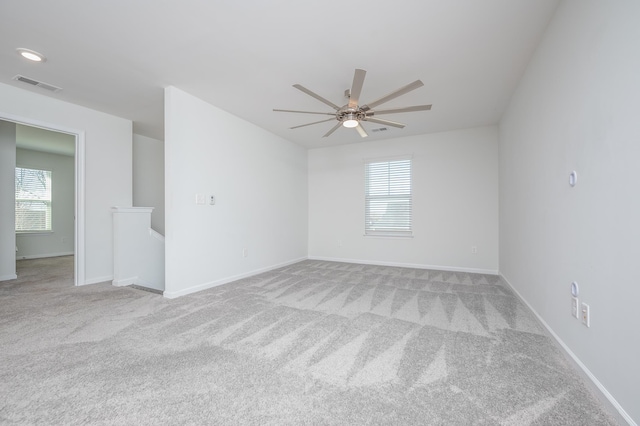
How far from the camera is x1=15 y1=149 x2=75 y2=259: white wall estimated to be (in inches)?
252

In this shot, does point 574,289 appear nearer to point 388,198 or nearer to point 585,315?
point 585,315

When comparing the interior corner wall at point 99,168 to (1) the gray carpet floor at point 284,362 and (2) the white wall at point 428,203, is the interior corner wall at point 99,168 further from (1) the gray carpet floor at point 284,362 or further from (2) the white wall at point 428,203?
(2) the white wall at point 428,203

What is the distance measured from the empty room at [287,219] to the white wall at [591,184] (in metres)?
0.02

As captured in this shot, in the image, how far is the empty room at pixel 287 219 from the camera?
142 cm

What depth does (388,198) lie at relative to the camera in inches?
214

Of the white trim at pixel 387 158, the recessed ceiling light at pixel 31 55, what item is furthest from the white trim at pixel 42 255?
the white trim at pixel 387 158

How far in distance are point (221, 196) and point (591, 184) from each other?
3871 mm

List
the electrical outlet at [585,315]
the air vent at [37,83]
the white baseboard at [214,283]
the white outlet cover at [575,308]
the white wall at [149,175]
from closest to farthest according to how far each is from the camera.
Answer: the electrical outlet at [585,315], the white outlet cover at [575,308], the air vent at [37,83], the white baseboard at [214,283], the white wall at [149,175]

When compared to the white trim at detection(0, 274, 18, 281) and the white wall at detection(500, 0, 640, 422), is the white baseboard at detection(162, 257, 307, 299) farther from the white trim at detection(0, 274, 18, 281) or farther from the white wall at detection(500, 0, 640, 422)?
the white wall at detection(500, 0, 640, 422)

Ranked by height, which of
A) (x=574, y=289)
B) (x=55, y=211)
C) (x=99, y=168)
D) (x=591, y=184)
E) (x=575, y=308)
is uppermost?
(x=99, y=168)

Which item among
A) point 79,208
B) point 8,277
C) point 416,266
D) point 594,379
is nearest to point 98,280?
point 79,208

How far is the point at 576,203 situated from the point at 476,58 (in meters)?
1.69

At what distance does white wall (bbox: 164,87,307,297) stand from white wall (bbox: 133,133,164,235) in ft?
6.73

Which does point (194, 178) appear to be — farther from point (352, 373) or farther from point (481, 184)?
point (481, 184)
